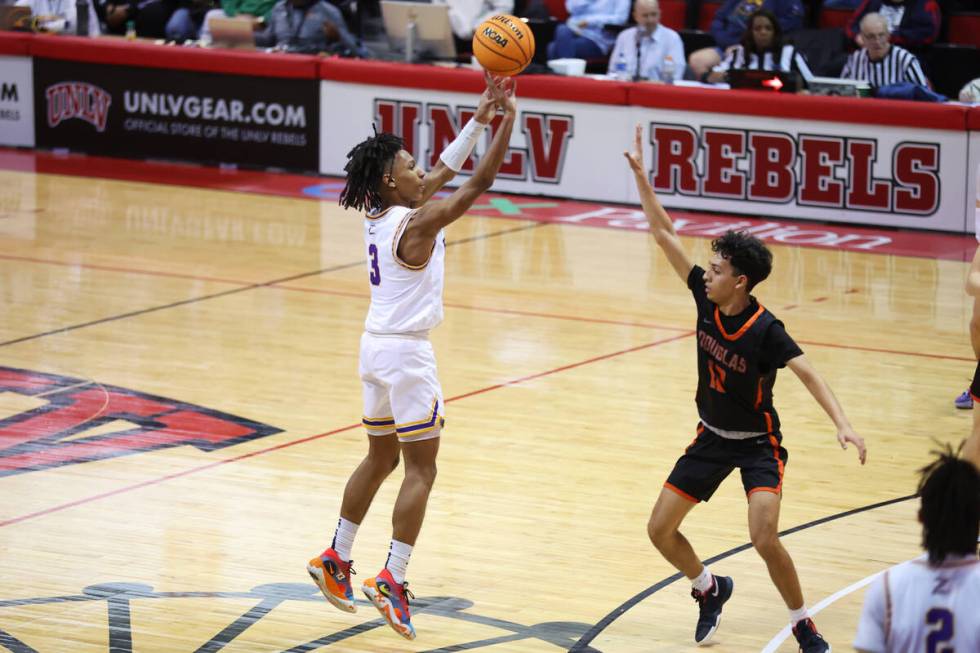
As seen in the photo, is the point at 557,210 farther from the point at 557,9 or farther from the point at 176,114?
the point at 557,9

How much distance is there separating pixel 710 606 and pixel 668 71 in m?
11.2

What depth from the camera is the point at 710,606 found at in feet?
20.1

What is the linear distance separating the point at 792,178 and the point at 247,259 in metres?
5.56

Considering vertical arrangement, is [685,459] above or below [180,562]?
above

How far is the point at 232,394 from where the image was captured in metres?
9.78

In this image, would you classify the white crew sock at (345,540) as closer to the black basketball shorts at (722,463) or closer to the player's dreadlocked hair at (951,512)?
the black basketball shorts at (722,463)

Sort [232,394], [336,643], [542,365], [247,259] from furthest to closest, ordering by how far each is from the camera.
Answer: [247,259] → [542,365] → [232,394] → [336,643]

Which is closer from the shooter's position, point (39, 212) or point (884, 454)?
point (884, 454)

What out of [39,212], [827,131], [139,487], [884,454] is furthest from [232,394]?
[827,131]

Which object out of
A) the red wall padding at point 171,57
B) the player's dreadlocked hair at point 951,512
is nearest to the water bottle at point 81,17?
the red wall padding at point 171,57

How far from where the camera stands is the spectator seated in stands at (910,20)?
16984 mm

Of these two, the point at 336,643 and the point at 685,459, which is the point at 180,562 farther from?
the point at 685,459

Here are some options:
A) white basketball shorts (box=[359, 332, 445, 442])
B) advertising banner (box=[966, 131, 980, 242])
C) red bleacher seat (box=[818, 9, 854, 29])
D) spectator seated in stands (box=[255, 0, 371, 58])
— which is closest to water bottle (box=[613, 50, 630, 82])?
red bleacher seat (box=[818, 9, 854, 29])

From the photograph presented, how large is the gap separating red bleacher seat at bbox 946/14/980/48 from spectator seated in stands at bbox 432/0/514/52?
5.06 m
